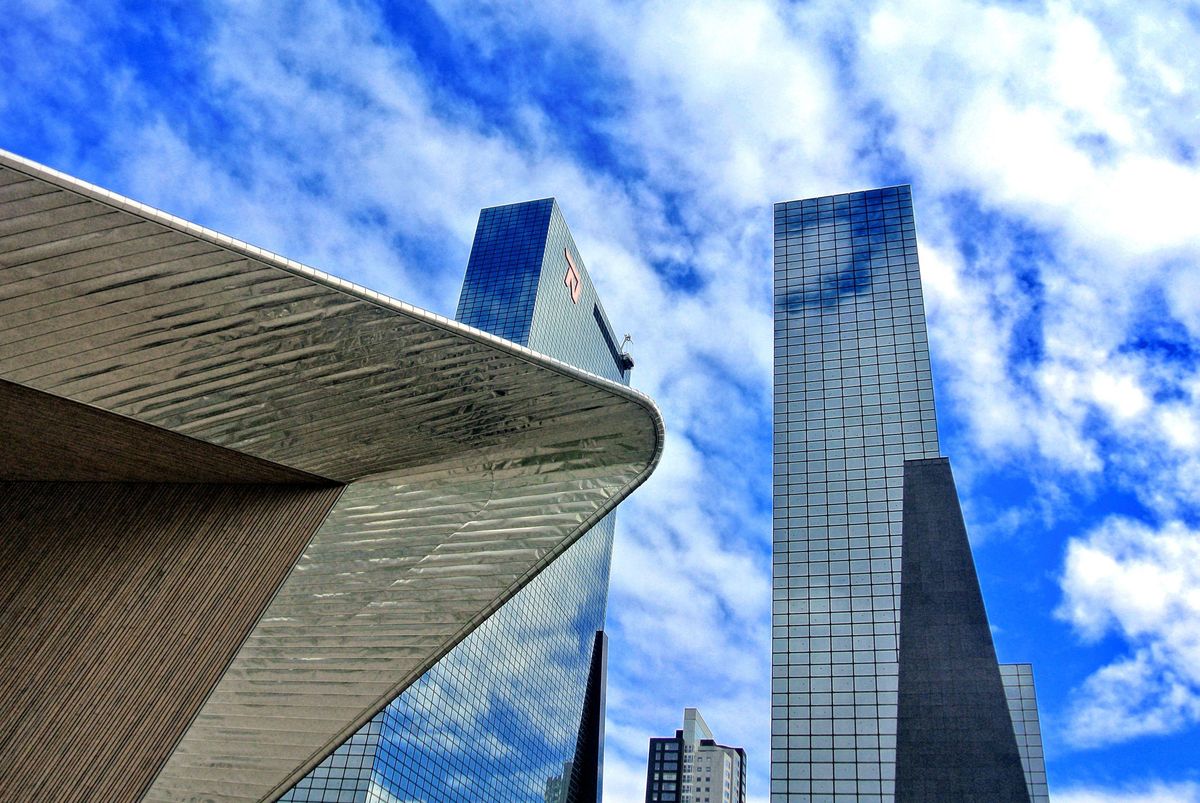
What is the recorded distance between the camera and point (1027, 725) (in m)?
60.8

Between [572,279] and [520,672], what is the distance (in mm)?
62873

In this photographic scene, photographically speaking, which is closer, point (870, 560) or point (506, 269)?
point (870, 560)

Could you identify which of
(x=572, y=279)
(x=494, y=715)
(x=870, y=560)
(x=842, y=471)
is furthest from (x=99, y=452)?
(x=572, y=279)

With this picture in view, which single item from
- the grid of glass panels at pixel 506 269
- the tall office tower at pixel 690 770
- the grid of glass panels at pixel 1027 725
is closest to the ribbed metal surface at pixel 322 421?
the grid of glass panels at pixel 1027 725

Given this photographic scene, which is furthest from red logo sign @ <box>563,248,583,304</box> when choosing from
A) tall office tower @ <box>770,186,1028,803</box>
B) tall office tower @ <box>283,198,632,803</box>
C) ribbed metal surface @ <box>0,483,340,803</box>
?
ribbed metal surface @ <box>0,483,340,803</box>

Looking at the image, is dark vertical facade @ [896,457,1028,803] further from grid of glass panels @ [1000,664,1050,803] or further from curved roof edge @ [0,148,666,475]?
curved roof edge @ [0,148,666,475]

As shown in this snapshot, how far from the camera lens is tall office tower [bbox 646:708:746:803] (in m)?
145

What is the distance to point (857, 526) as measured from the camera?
62312 millimetres

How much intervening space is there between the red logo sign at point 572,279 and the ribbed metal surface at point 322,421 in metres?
116

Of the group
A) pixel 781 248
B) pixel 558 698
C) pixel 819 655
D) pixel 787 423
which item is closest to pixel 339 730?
pixel 819 655

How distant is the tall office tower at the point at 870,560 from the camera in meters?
52.3

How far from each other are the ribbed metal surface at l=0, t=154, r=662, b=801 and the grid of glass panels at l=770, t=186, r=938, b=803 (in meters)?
36.8

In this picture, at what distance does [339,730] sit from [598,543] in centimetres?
11912

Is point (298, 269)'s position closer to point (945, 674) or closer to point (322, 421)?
point (322, 421)
